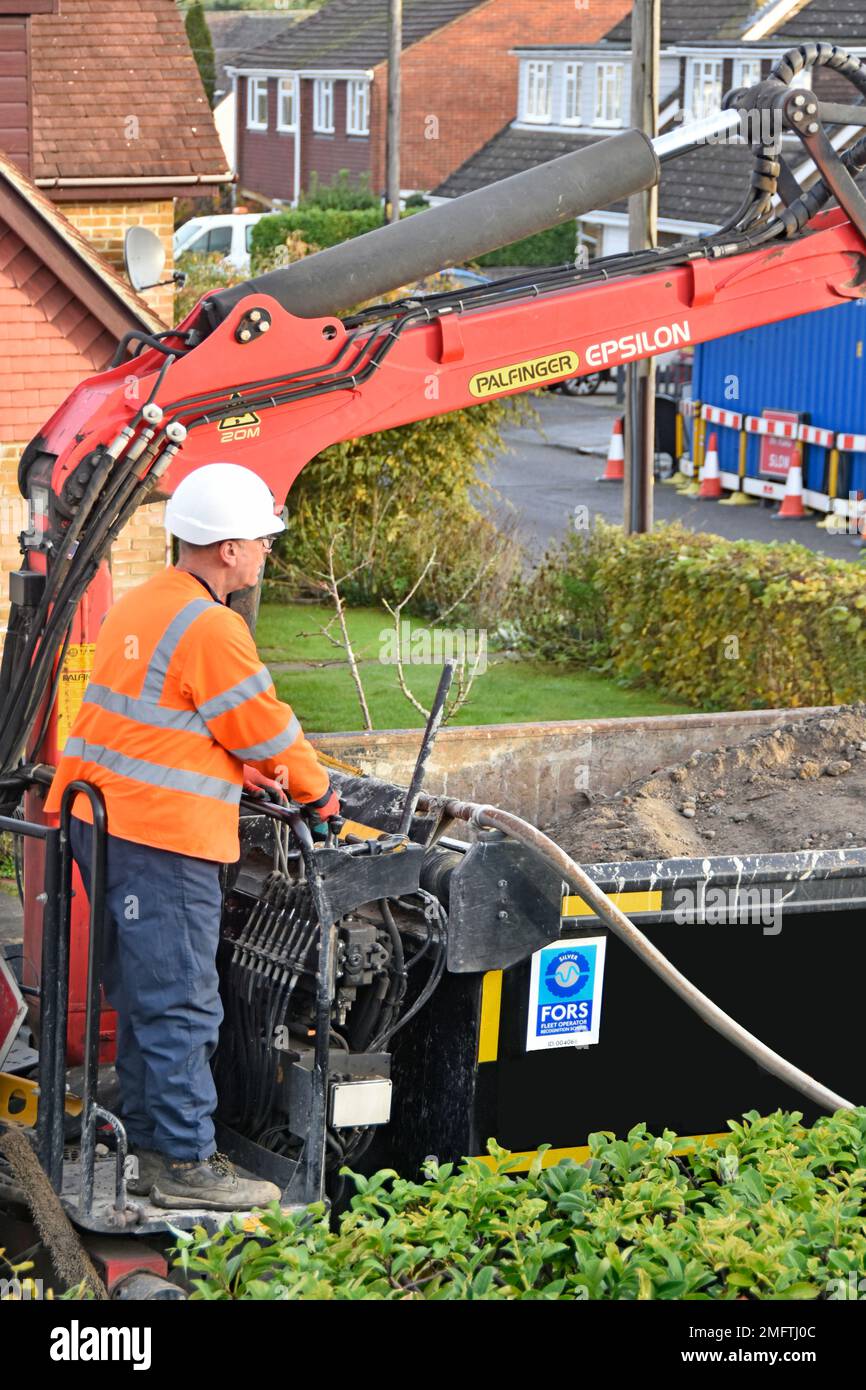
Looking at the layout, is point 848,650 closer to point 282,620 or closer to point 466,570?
point 466,570

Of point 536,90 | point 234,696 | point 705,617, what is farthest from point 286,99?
point 234,696

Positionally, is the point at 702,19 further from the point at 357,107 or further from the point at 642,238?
the point at 642,238

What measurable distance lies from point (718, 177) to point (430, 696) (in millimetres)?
17022

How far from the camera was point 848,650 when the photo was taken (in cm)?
1213

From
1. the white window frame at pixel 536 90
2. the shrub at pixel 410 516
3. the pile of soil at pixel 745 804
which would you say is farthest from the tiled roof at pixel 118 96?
the white window frame at pixel 536 90

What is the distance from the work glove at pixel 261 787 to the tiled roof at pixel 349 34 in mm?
44017

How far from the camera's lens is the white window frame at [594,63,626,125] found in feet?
132

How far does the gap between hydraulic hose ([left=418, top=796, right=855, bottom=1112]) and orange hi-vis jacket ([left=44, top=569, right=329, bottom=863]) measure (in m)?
0.52

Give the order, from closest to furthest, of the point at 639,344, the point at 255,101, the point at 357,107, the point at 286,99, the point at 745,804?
the point at 639,344 → the point at 745,804 → the point at 357,107 → the point at 286,99 → the point at 255,101

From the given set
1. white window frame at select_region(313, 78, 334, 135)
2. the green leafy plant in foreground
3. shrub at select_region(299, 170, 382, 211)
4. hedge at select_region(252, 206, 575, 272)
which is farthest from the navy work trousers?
white window frame at select_region(313, 78, 334, 135)

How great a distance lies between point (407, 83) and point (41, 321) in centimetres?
3806

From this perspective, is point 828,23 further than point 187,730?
Yes

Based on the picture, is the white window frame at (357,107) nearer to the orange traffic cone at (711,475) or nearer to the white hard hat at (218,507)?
the orange traffic cone at (711,475)

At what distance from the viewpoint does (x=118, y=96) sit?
16.1 m
